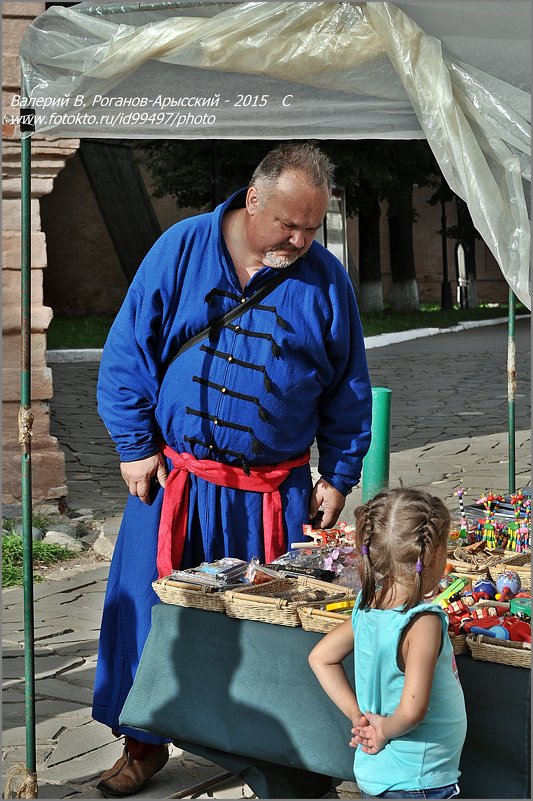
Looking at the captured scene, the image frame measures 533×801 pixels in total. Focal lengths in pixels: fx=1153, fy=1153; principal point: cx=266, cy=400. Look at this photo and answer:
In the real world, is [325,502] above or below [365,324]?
below

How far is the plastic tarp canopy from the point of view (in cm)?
335

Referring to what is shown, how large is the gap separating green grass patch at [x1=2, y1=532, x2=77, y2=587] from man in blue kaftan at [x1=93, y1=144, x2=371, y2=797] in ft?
9.88

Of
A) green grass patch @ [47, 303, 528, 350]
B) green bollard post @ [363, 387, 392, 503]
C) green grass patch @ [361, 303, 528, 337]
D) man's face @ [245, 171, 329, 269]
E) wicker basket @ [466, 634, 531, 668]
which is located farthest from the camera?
green grass patch @ [361, 303, 528, 337]

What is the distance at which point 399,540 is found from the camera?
2756 mm

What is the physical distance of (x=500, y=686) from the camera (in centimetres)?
300

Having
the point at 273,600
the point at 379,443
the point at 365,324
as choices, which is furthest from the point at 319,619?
the point at 365,324

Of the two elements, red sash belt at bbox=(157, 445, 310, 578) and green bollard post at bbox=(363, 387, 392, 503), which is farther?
green bollard post at bbox=(363, 387, 392, 503)

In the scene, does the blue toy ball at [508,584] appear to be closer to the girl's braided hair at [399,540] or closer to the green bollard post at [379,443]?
the girl's braided hair at [399,540]

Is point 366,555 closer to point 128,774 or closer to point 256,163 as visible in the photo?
point 128,774

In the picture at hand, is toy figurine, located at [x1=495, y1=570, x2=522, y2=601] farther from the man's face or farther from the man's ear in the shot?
the man's ear

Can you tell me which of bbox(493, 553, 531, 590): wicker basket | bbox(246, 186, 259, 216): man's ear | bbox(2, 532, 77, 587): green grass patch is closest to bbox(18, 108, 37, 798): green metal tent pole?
bbox(246, 186, 259, 216): man's ear

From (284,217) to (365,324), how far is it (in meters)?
20.4

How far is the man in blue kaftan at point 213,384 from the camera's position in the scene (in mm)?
3701

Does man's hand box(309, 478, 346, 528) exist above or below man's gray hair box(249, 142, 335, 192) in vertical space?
below
